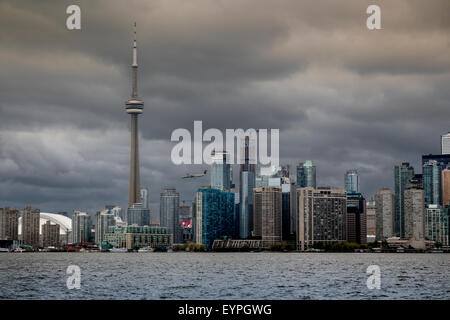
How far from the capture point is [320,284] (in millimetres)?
107812

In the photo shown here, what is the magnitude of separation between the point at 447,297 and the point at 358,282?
2756 cm

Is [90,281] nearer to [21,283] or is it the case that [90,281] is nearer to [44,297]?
[21,283]

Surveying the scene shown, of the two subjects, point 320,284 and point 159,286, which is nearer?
point 159,286
